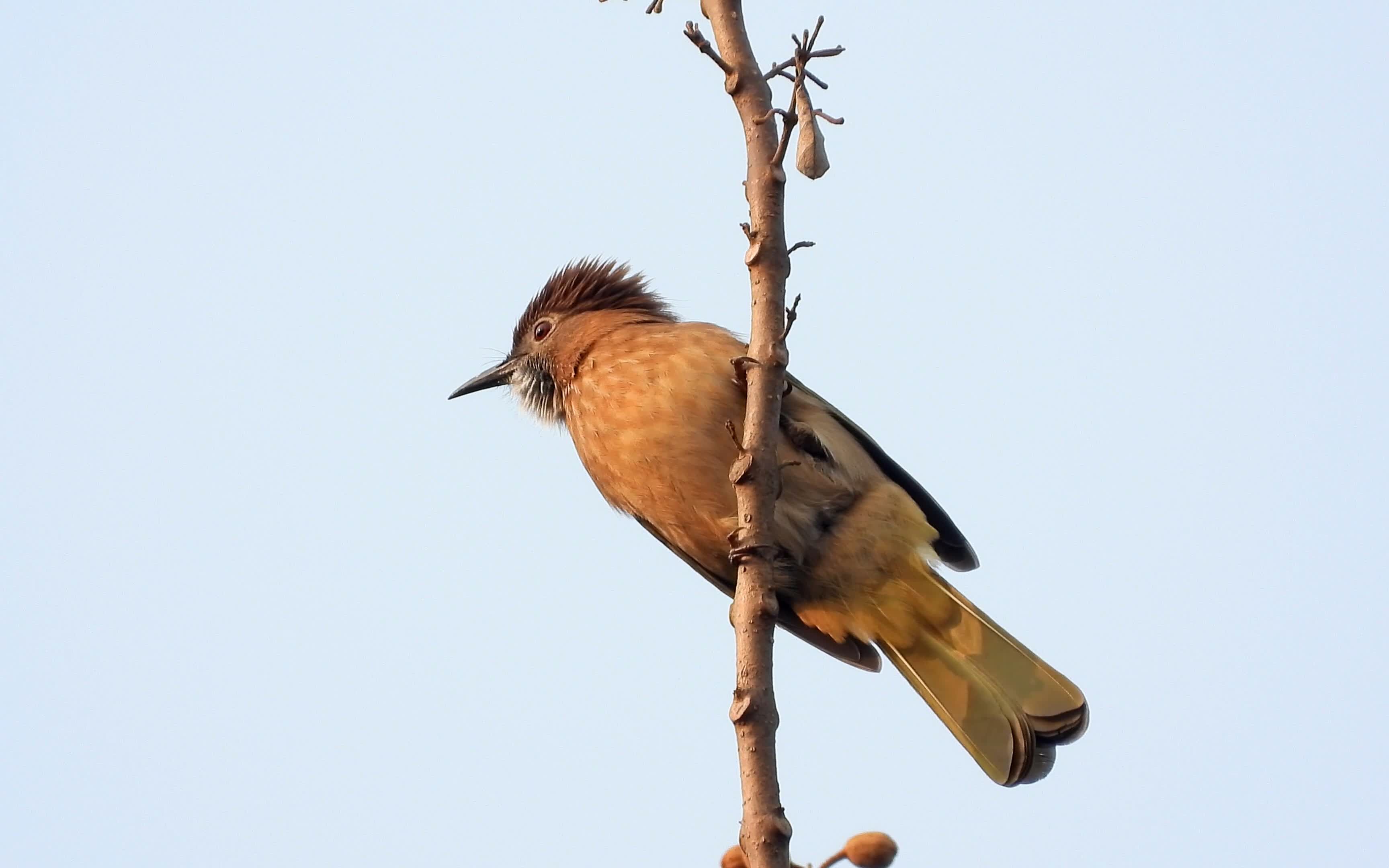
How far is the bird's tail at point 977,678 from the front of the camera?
17.5 ft

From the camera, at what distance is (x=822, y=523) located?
5.49m

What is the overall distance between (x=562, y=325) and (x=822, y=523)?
166 centimetres

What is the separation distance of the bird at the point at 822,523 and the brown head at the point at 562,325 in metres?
0.04

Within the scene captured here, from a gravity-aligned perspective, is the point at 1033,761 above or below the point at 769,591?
below

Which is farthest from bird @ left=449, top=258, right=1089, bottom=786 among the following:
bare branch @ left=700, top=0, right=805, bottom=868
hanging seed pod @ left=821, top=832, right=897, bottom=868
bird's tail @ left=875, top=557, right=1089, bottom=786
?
hanging seed pod @ left=821, top=832, right=897, bottom=868

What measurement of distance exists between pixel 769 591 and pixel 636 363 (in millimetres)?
1996

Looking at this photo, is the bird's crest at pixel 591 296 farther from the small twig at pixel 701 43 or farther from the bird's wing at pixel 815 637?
the small twig at pixel 701 43

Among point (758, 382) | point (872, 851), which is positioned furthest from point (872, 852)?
point (758, 382)

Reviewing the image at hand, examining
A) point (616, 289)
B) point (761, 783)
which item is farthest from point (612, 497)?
point (761, 783)

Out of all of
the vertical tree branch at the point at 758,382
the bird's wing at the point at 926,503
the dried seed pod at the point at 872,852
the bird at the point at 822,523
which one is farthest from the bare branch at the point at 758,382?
the bird's wing at the point at 926,503

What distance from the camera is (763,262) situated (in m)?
3.68

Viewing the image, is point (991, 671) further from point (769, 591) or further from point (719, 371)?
point (769, 591)

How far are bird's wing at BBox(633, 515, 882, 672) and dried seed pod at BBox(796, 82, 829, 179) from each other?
2556mm

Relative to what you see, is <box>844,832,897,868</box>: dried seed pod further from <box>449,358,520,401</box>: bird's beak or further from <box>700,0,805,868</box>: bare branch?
<box>449,358,520,401</box>: bird's beak
